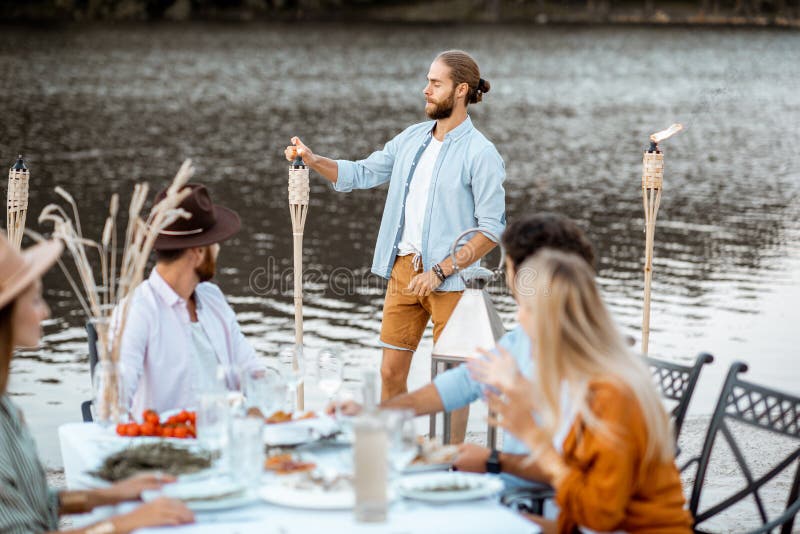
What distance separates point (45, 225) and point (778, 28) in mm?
44676

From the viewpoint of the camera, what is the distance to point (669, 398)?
12.4ft

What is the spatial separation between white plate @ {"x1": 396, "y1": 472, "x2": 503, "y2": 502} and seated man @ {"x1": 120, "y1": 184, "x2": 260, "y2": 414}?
98 cm

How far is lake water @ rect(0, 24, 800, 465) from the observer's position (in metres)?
9.18

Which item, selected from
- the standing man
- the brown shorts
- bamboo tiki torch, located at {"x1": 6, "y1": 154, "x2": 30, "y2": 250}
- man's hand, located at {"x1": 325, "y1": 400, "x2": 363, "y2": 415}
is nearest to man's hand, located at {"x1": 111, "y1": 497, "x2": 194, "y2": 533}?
man's hand, located at {"x1": 325, "y1": 400, "x2": 363, "y2": 415}

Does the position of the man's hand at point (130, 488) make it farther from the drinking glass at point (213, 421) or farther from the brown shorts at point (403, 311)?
the brown shorts at point (403, 311)

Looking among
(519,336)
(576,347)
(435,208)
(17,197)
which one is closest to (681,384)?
(519,336)

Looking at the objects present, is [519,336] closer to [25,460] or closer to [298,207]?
[25,460]

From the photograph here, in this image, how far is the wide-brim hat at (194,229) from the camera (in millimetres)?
3738

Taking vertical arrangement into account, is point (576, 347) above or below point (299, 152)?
below

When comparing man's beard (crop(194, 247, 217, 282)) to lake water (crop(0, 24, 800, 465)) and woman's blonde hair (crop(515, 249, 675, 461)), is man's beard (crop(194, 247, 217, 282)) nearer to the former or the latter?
woman's blonde hair (crop(515, 249, 675, 461))

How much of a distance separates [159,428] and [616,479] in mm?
1259

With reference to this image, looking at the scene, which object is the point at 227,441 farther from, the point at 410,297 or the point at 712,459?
the point at 712,459

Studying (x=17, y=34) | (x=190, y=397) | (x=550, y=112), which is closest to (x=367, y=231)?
(x=190, y=397)

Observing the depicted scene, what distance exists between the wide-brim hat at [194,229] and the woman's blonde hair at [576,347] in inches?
51.0
